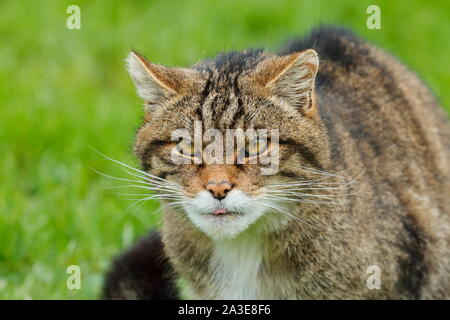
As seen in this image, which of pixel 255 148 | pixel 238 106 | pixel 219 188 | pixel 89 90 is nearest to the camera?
pixel 219 188

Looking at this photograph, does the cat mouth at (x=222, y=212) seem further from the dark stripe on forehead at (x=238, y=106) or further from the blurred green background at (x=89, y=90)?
the blurred green background at (x=89, y=90)

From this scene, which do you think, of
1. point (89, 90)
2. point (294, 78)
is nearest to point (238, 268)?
point (294, 78)

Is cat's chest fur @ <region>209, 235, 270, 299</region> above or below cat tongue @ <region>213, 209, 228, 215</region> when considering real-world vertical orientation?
below

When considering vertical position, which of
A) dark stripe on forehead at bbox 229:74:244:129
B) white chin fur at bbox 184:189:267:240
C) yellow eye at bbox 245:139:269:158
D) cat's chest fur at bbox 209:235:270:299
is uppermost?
dark stripe on forehead at bbox 229:74:244:129

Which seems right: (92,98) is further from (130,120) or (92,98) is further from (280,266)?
(280,266)

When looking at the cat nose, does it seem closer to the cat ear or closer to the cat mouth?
the cat mouth

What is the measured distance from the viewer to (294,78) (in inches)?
177

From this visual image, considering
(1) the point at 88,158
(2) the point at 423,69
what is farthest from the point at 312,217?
(2) the point at 423,69

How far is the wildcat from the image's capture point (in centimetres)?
449

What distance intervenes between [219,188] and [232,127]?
1.17ft

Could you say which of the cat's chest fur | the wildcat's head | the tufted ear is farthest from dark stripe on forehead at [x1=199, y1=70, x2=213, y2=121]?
the cat's chest fur

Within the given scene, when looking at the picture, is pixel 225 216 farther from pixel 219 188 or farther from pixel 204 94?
pixel 204 94
